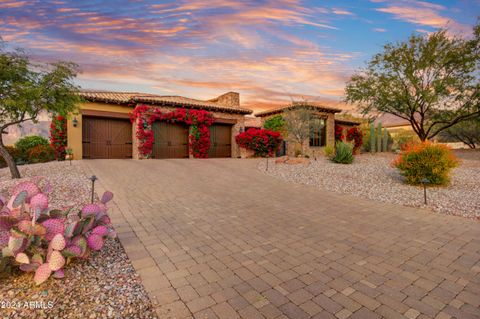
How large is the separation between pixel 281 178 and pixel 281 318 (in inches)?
295

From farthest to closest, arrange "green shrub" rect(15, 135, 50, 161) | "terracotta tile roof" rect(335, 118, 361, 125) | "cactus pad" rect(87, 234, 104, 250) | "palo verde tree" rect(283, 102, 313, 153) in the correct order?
"terracotta tile roof" rect(335, 118, 361, 125) → "palo verde tree" rect(283, 102, 313, 153) → "green shrub" rect(15, 135, 50, 161) → "cactus pad" rect(87, 234, 104, 250)

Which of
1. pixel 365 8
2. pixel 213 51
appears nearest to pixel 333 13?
pixel 365 8

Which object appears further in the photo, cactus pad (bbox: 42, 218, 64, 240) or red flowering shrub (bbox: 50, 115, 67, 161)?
red flowering shrub (bbox: 50, 115, 67, 161)

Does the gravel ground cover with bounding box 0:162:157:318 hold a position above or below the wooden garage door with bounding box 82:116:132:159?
below

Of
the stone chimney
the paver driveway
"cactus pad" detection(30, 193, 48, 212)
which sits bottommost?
the paver driveway

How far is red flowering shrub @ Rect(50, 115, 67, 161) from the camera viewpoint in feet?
43.1

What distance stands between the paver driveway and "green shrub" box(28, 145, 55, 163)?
1109 cm

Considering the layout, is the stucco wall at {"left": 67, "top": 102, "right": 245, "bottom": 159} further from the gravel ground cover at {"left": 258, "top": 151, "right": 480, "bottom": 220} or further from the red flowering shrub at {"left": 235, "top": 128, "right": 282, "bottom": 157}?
the gravel ground cover at {"left": 258, "top": 151, "right": 480, "bottom": 220}

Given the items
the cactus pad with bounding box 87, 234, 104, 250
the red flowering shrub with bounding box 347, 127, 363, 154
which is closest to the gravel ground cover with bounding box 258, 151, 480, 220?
the cactus pad with bounding box 87, 234, 104, 250

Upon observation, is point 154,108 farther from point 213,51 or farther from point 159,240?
point 159,240

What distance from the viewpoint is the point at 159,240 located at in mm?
3721

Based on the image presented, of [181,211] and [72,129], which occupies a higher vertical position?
[72,129]

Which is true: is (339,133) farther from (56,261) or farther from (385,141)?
(56,261)

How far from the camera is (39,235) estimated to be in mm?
2516
